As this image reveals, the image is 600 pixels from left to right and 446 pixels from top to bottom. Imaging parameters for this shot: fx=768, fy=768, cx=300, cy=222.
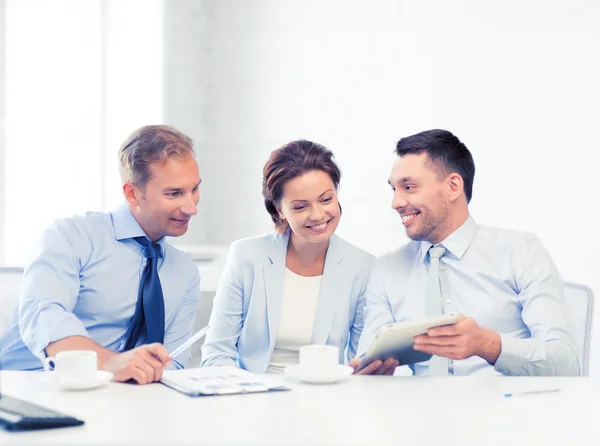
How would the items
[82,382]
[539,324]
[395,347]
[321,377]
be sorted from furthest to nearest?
[539,324] → [395,347] → [321,377] → [82,382]

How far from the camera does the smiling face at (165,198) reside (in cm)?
218

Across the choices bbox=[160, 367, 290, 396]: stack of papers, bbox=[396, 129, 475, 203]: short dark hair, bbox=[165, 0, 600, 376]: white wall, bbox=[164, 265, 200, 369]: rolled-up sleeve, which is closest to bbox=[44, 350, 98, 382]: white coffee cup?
bbox=[160, 367, 290, 396]: stack of papers

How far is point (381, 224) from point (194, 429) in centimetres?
241

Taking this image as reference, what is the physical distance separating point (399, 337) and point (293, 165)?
89 centimetres

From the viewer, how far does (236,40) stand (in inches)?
143

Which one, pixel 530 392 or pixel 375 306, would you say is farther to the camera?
pixel 375 306

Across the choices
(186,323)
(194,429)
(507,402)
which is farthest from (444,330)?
(186,323)

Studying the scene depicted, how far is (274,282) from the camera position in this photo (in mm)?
2400

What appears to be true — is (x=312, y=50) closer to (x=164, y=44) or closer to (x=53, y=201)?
(x=164, y=44)

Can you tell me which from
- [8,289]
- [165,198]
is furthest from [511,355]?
[8,289]

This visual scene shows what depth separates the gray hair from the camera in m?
2.19

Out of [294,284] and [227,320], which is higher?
[294,284]

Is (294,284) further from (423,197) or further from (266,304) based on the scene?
(423,197)

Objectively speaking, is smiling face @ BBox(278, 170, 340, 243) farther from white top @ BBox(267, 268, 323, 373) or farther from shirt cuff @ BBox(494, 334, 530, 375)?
shirt cuff @ BBox(494, 334, 530, 375)
